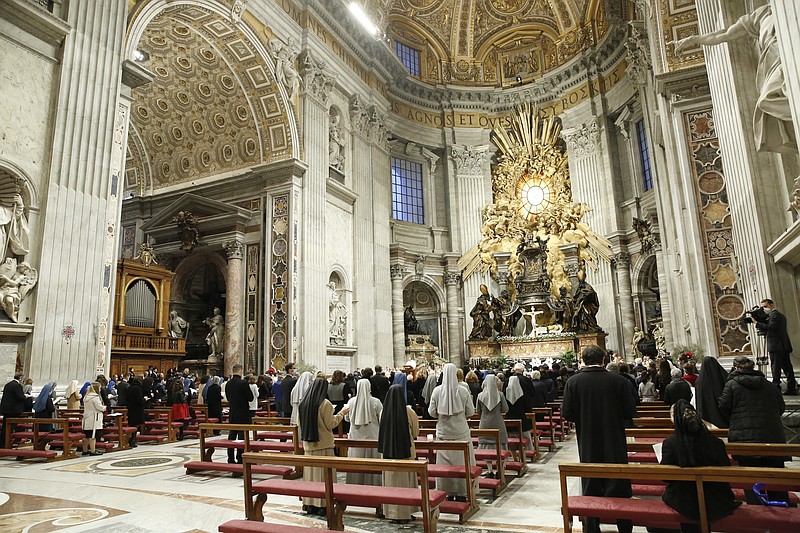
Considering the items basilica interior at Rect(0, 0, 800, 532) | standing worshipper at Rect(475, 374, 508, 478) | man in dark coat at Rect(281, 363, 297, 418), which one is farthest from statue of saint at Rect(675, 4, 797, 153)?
man in dark coat at Rect(281, 363, 297, 418)

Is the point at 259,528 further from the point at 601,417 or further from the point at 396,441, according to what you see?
the point at 601,417

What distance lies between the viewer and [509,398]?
7.38m

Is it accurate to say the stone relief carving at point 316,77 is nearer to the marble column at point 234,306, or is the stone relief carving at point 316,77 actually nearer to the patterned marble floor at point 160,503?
the marble column at point 234,306

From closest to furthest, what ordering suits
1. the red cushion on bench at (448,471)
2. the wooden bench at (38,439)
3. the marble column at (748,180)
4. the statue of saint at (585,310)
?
the red cushion on bench at (448,471) < the wooden bench at (38,439) < the marble column at (748,180) < the statue of saint at (585,310)

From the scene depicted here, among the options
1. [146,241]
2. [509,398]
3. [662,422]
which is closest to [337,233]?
[146,241]

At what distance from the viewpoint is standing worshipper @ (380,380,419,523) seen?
4605 millimetres

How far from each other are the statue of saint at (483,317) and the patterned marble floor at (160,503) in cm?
1449

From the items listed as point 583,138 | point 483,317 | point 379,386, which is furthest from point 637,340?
point 379,386

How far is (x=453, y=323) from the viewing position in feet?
77.4

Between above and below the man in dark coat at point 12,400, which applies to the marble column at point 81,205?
above

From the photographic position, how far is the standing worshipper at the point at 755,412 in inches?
160

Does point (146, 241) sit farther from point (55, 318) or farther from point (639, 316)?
point (639, 316)

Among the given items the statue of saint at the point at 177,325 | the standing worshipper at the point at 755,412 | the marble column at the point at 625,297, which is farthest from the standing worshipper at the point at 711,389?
the marble column at the point at 625,297

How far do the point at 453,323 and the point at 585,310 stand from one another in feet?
18.4
